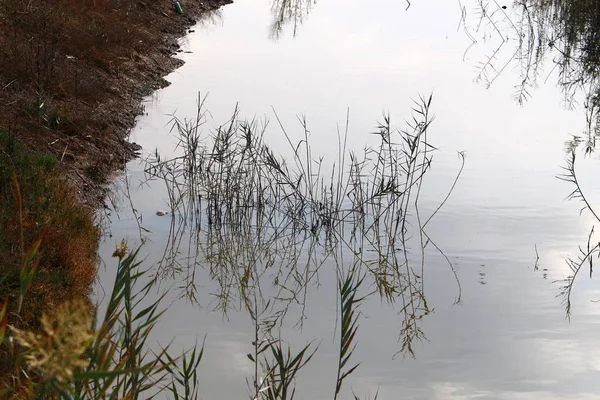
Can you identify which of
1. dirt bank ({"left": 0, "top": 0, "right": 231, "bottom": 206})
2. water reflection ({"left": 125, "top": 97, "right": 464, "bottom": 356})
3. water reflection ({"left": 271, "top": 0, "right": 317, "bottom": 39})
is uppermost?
water reflection ({"left": 271, "top": 0, "right": 317, "bottom": 39})

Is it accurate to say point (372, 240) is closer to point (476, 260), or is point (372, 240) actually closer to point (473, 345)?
point (476, 260)

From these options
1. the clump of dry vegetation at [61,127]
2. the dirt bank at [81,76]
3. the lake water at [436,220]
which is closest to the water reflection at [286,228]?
the lake water at [436,220]

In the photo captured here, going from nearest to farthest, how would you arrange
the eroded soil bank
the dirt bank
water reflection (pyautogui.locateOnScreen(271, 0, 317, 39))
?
the eroded soil bank < the dirt bank < water reflection (pyautogui.locateOnScreen(271, 0, 317, 39))

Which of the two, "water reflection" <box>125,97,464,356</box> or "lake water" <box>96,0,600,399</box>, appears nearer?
"lake water" <box>96,0,600,399</box>

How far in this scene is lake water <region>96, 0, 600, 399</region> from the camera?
5.08m

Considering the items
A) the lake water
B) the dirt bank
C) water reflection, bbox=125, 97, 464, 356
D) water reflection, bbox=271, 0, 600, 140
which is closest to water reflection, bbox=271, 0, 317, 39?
water reflection, bbox=271, 0, 600, 140

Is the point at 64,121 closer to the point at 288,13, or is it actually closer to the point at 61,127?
the point at 61,127

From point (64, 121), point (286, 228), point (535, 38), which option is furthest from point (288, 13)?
point (286, 228)

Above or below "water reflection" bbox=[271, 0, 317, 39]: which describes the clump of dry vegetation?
below

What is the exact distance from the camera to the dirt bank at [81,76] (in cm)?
870

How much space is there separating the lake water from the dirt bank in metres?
0.30

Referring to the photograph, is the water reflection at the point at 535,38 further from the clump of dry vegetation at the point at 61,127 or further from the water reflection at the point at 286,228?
the clump of dry vegetation at the point at 61,127

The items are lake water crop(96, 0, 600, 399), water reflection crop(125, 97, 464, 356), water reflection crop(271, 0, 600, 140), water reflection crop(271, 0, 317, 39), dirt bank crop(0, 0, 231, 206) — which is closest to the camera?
lake water crop(96, 0, 600, 399)

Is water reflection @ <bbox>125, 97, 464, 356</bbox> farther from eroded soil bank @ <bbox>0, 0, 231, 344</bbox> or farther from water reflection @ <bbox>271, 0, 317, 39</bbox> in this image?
water reflection @ <bbox>271, 0, 317, 39</bbox>
